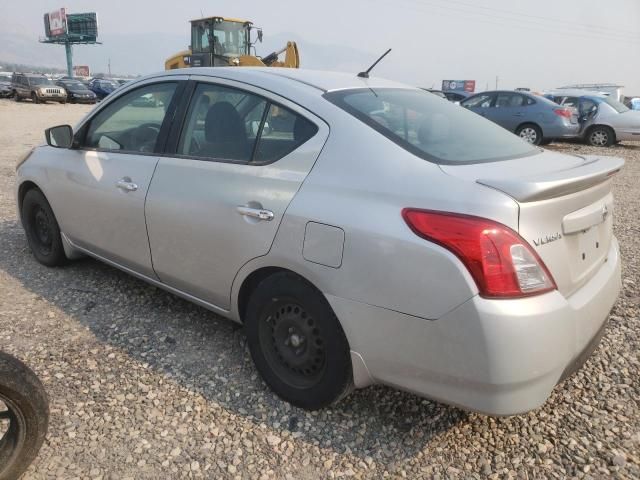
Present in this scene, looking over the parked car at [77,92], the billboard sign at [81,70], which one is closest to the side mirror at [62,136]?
the parked car at [77,92]

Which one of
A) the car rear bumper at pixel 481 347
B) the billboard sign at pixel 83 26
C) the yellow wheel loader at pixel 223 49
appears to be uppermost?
the billboard sign at pixel 83 26

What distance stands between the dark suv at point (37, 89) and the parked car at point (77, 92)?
95cm

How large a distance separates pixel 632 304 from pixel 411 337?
260 centimetres

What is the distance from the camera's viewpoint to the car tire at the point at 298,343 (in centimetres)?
225

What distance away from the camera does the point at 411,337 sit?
198 centimetres

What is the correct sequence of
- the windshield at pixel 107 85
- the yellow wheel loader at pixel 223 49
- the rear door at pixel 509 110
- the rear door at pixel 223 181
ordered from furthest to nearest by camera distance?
the windshield at pixel 107 85 < the yellow wheel loader at pixel 223 49 < the rear door at pixel 509 110 < the rear door at pixel 223 181

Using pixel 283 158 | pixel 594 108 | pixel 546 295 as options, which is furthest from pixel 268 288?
pixel 594 108

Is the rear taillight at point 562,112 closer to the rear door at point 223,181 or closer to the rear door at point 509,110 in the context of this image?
the rear door at point 509,110

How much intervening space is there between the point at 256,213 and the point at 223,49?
16.4m

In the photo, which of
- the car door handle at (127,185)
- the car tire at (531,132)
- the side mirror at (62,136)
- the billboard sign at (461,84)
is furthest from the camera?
the billboard sign at (461,84)

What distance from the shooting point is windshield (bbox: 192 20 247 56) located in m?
17.1

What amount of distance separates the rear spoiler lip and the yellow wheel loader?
49.6 feet

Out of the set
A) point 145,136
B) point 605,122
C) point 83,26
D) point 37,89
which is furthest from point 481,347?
point 83,26

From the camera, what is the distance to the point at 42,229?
427 cm
